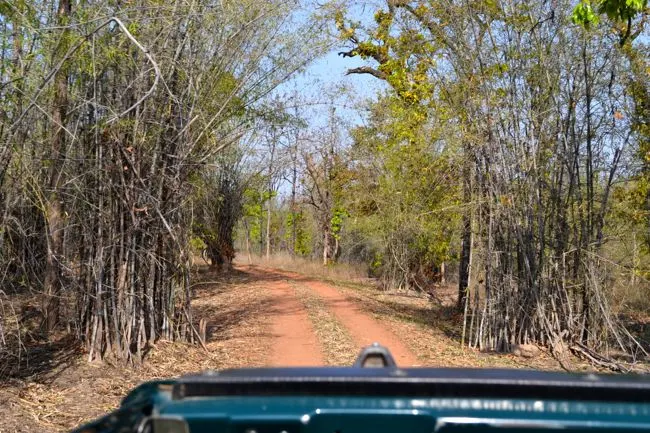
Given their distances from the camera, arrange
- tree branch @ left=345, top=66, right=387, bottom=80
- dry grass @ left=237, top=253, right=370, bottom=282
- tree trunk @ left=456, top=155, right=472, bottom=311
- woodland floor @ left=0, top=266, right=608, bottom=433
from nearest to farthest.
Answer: woodland floor @ left=0, top=266, right=608, bottom=433
tree trunk @ left=456, top=155, right=472, bottom=311
tree branch @ left=345, top=66, right=387, bottom=80
dry grass @ left=237, top=253, right=370, bottom=282

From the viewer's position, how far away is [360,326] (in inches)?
628

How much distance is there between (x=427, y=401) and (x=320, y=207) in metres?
39.7

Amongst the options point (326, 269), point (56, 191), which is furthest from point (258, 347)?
point (326, 269)

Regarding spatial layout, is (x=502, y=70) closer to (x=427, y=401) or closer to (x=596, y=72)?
(x=596, y=72)

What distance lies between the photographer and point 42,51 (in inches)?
342

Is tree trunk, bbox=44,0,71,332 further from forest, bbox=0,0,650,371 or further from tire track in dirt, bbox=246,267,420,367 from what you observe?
tire track in dirt, bbox=246,267,420,367

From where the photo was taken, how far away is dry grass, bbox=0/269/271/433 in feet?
25.5

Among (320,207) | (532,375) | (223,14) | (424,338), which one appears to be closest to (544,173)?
(424,338)

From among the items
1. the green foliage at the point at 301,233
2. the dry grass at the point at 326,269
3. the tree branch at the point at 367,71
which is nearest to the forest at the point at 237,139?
the tree branch at the point at 367,71

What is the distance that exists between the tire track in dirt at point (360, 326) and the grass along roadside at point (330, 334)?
0.15 meters

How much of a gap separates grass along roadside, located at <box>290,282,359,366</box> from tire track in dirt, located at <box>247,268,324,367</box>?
12 centimetres

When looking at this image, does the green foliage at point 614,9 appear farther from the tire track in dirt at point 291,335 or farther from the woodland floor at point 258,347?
the woodland floor at point 258,347

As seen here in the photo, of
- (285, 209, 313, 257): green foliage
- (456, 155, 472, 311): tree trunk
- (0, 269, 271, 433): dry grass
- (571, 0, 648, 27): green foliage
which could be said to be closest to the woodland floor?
(0, 269, 271, 433): dry grass

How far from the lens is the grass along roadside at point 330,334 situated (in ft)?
40.0
